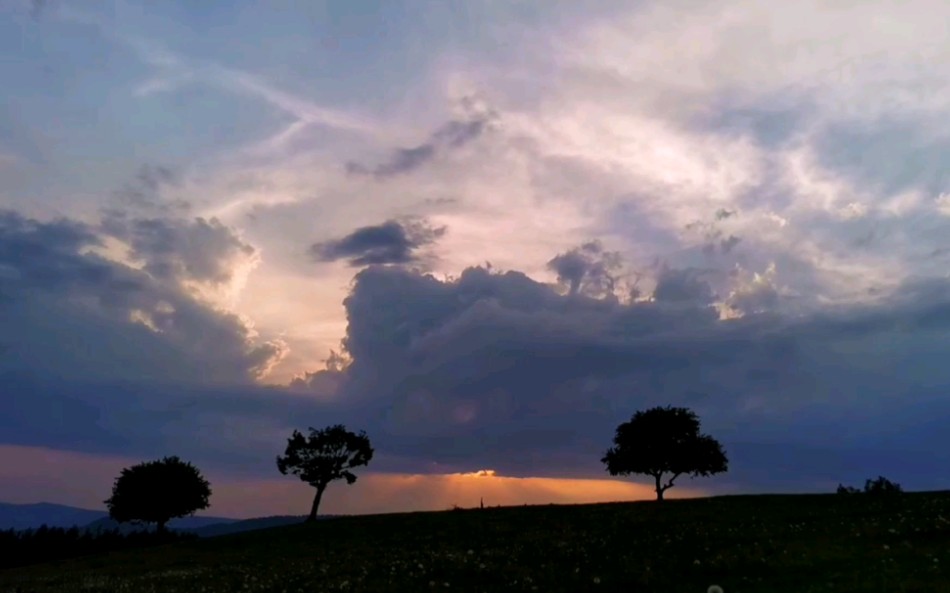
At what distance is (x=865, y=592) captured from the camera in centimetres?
2033

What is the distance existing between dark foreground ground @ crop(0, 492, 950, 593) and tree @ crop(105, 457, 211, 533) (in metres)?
48.8

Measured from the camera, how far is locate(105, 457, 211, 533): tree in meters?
114

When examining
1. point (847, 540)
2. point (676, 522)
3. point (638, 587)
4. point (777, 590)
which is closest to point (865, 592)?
point (777, 590)

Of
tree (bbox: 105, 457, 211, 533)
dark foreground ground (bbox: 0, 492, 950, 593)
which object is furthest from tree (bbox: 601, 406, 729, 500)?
tree (bbox: 105, 457, 211, 533)

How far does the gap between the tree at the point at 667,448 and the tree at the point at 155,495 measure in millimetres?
62960

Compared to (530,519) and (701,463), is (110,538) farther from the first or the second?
(701,463)

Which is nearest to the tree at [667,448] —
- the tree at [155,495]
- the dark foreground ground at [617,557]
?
the dark foreground ground at [617,557]

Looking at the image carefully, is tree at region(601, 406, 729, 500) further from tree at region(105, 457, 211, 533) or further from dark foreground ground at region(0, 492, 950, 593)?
tree at region(105, 457, 211, 533)

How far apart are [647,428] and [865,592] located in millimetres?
82372

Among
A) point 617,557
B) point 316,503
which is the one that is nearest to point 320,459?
point 316,503

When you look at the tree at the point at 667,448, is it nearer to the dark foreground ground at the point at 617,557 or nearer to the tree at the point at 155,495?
the dark foreground ground at the point at 617,557

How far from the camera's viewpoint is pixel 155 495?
373 ft

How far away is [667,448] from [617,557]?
69326 millimetres

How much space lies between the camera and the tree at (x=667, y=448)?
99875mm
